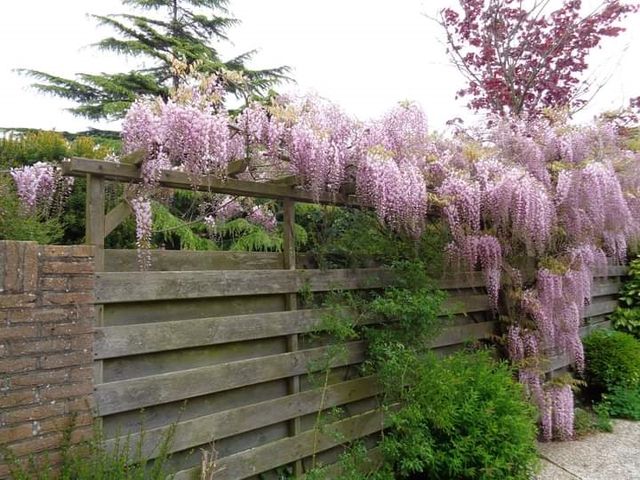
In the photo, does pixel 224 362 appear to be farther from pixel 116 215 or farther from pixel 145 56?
pixel 145 56

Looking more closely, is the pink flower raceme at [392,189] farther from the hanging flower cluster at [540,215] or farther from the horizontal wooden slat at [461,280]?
the horizontal wooden slat at [461,280]

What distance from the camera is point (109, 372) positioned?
6.98 feet

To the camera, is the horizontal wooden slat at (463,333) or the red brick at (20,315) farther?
the horizontal wooden slat at (463,333)

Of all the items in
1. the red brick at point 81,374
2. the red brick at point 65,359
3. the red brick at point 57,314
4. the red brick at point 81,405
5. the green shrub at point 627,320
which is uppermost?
the red brick at point 57,314

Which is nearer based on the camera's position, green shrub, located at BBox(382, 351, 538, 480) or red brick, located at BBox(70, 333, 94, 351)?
red brick, located at BBox(70, 333, 94, 351)

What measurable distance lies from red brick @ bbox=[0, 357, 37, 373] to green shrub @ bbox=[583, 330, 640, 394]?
5.41m

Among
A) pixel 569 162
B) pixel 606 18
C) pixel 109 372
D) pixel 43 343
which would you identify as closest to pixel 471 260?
pixel 569 162

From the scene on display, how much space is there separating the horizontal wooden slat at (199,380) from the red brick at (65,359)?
0.43ft

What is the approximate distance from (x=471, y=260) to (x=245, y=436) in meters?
2.07

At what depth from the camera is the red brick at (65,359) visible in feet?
6.26

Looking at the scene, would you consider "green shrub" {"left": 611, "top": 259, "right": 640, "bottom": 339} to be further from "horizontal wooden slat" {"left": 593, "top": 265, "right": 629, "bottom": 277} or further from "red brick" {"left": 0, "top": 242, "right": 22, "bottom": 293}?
"red brick" {"left": 0, "top": 242, "right": 22, "bottom": 293}

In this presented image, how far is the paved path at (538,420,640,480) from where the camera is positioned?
12.1ft

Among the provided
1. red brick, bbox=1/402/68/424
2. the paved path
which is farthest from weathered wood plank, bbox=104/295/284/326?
the paved path

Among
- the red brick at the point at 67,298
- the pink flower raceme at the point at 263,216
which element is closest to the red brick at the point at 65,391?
the red brick at the point at 67,298
